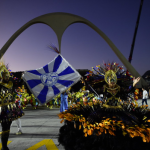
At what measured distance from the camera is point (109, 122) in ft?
6.50

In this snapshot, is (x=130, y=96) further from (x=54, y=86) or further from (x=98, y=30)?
(x=98, y=30)

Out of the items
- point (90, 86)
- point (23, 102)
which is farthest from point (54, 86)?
point (23, 102)

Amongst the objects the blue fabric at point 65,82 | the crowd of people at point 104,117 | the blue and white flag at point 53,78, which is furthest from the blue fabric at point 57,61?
the crowd of people at point 104,117

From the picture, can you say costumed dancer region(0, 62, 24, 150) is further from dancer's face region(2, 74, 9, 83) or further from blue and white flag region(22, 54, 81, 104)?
blue and white flag region(22, 54, 81, 104)

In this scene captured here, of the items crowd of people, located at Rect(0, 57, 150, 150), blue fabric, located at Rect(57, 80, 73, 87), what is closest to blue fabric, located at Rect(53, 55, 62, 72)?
blue fabric, located at Rect(57, 80, 73, 87)

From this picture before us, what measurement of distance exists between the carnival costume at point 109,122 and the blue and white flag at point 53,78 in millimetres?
1351

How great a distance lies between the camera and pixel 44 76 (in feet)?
14.2

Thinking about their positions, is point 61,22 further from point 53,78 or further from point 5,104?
point 5,104

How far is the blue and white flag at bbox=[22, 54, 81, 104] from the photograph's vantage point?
4.13m

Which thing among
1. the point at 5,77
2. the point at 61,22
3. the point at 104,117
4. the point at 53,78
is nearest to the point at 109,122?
the point at 104,117

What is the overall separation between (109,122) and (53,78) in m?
2.64

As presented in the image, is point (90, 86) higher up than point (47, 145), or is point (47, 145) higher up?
point (90, 86)

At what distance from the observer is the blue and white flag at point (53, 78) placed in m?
4.13

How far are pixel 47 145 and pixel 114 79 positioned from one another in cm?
239
